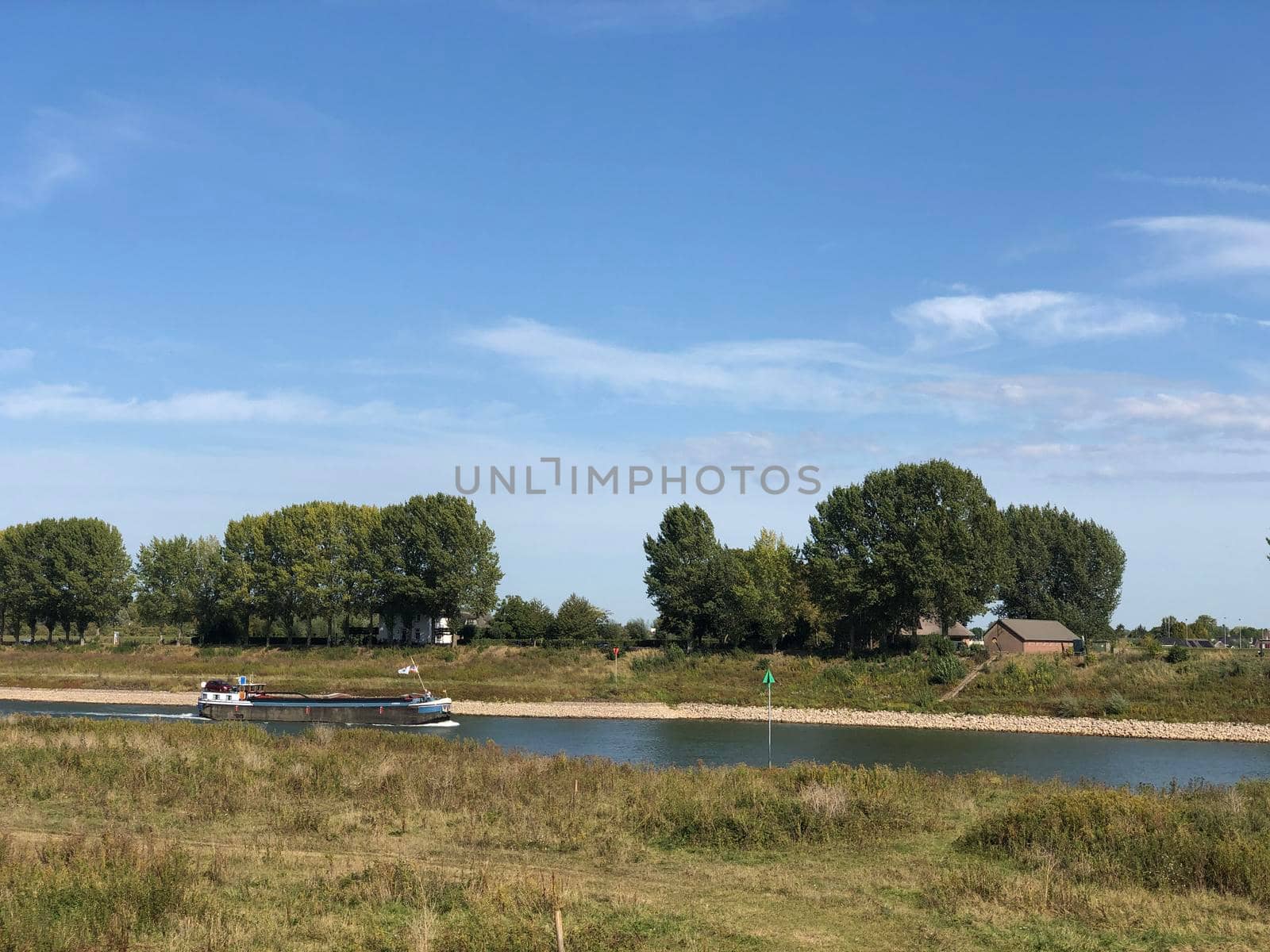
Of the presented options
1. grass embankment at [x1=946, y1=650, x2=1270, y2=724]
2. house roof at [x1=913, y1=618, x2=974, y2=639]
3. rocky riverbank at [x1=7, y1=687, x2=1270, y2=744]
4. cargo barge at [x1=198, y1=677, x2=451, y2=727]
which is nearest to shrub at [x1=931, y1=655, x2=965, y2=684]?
grass embankment at [x1=946, y1=650, x2=1270, y2=724]

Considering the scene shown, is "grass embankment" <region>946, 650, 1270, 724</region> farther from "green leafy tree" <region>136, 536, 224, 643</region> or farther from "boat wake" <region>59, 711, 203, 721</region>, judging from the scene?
"green leafy tree" <region>136, 536, 224, 643</region>

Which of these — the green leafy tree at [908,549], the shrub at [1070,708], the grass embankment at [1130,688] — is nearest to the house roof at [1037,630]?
the green leafy tree at [908,549]

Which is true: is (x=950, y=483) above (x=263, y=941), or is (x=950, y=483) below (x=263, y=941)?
above

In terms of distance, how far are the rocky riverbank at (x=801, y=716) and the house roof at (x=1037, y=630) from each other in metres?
18.2

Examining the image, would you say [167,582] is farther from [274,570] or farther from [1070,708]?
[1070,708]

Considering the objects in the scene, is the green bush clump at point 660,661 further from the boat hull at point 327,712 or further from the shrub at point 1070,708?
the shrub at point 1070,708

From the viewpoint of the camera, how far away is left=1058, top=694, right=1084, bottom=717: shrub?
5934 cm

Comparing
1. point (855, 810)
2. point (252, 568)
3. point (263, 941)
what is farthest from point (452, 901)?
point (252, 568)

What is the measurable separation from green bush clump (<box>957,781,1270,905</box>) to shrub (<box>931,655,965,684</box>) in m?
49.3

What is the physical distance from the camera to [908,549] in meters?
76.7

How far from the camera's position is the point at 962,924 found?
44.4ft

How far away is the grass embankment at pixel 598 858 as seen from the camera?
12.8 meters

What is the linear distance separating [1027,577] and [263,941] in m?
93.9

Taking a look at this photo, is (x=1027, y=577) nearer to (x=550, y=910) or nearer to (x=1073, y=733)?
(x=1073, y=733)
